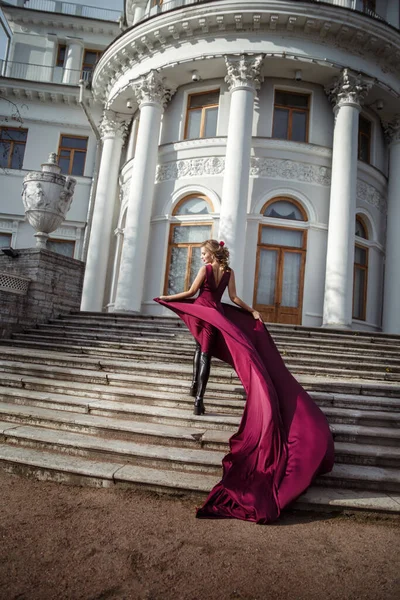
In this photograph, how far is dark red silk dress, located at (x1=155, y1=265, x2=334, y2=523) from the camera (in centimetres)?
342

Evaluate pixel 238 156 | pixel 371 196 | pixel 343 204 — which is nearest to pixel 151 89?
pixel 238 156

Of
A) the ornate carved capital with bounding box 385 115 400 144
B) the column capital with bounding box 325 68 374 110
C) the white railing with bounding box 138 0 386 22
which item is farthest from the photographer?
the ornate carved capital with bounding box 385 115 400 144

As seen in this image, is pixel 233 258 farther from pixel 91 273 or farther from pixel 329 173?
pixel 91 273

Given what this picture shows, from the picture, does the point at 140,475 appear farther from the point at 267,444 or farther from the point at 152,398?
the point at 152,398

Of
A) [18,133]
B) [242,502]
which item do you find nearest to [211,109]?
[18,133]

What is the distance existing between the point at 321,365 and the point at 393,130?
11.6m

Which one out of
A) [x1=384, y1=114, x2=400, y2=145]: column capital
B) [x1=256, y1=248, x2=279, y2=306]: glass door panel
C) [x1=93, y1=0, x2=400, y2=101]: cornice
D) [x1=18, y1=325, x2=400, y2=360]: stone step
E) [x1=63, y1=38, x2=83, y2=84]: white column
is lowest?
[x1=18, y1=325, x2=400, y2=360]: stone step

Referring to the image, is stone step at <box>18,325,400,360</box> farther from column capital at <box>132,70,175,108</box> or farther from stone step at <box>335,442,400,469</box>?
column capital at <box>132,70,175,108</box>

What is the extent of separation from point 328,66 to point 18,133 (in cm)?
1351

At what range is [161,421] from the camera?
511cm

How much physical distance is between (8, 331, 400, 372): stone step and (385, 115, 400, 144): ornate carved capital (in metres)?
9.73

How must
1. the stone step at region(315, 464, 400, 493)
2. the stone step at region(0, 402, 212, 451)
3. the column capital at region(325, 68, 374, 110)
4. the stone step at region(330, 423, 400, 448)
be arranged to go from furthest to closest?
1. the column capital at region(325, 68, 374, 110)
2. the stone step at region(330, 423, 400, 448)
3. the stone step at region(0, 402, 212, 451)
4. the stone step at region(315, 464, 400, 493)

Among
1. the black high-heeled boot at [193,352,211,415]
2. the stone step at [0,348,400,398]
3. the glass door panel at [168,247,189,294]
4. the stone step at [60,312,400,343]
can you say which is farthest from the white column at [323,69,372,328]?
the black high-heeled boot at [193,352,211,415]

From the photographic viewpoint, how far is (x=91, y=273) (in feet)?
54.5
